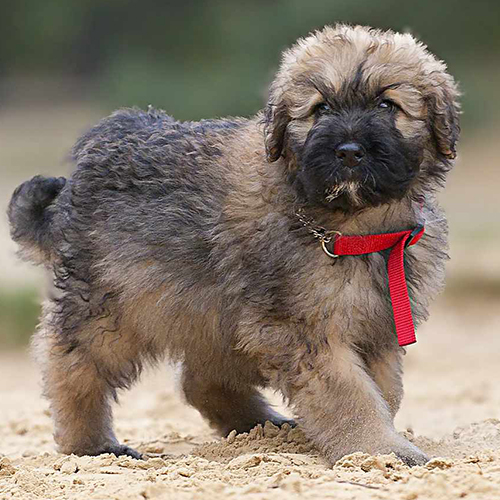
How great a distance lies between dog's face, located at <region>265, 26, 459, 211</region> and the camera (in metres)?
4.64

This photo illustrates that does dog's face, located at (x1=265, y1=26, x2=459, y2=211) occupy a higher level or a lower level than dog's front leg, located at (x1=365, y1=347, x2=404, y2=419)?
higher

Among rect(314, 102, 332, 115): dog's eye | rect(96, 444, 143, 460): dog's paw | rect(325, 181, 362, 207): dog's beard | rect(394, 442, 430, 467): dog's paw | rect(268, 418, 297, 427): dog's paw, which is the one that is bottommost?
rect(96, 444, 143, 460): dog's paw

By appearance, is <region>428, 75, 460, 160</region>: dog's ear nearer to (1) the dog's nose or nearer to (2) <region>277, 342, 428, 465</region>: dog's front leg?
(1) the dog's nose

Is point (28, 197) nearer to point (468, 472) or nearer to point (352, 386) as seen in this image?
point (352, 386)

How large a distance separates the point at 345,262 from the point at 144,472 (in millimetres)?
1310

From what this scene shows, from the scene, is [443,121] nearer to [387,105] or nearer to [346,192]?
[387,105]

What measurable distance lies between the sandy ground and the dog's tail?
98 centimetres

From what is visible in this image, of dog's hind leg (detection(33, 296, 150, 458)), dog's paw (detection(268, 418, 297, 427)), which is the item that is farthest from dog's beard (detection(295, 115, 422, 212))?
dog's paw (detection(268, 418, 297, 427))

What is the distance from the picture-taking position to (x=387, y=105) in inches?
190

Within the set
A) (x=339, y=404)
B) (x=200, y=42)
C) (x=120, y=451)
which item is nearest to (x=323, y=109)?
(x=339, y=404)

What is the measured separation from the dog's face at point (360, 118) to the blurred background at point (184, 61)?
10836 millimetres

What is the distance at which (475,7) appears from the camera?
22.8 m

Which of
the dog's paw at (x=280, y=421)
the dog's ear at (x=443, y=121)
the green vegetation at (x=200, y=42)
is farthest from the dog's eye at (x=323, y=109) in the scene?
Result: the green vegetation at (x=200, y=42)

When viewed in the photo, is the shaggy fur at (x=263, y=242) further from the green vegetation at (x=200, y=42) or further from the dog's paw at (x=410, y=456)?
the green vegetation at (x=200, y=42)
